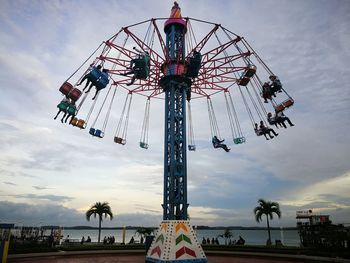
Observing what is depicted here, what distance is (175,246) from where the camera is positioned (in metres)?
18.5

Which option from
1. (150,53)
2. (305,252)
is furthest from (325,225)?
(150,53)

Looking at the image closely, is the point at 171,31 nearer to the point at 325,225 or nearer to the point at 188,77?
the point at 188,77

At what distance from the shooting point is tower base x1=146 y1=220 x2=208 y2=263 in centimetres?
1811

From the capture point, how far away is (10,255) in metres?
24.2

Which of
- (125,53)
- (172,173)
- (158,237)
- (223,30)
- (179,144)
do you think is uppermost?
(223,30)

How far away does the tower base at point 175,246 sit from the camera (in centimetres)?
1811

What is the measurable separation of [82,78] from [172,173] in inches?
400

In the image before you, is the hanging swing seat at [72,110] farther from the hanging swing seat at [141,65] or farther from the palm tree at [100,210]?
the palm tree at [100,210]

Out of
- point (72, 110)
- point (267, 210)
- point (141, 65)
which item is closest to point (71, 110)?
point (72, 110)

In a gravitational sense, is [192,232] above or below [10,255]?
above

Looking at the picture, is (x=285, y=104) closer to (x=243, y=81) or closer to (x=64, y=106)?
(x=243, y=81)

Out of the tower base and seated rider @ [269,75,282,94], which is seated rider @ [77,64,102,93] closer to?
the tower base

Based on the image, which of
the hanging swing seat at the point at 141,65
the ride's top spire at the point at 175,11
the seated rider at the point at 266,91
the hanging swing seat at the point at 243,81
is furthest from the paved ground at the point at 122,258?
the ride's top spire at the point at 175,11

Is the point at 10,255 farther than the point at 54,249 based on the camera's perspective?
No
